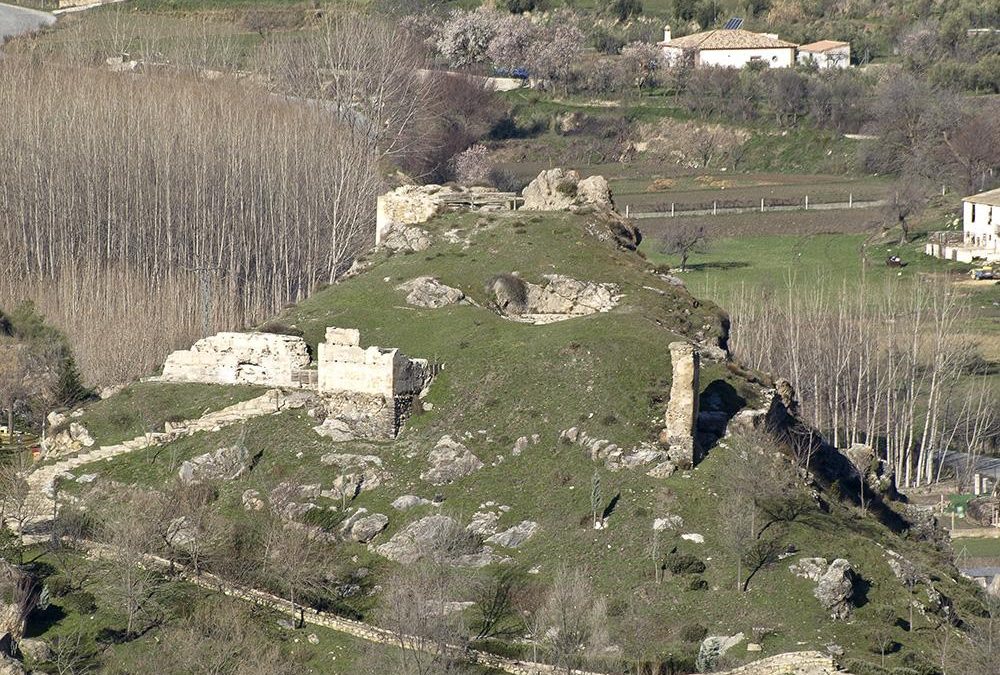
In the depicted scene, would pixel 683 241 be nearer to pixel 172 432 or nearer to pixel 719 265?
pixel 719 265

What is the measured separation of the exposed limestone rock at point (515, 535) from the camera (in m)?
64.4

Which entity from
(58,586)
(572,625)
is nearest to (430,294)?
(58,586)

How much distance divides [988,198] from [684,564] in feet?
243

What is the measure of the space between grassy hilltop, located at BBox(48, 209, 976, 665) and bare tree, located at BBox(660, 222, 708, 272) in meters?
37.6

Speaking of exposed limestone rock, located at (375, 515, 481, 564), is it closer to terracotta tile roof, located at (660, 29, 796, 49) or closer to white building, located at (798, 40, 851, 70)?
terracotta tile roof, located at (660, 29, 796, 49)

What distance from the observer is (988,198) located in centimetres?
13100

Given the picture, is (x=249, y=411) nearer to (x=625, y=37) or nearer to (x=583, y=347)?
(x=583, y=347)

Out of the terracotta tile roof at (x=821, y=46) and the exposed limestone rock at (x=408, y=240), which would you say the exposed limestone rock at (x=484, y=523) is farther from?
the terracotta tile roof at (x=821, y=46)

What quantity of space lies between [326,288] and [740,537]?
27.9 meters

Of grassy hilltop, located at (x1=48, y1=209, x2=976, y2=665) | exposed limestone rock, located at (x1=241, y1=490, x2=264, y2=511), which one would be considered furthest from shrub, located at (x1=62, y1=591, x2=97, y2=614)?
exposed limestone rock, located at (x1=241, y1=490, x2=264, y2=511)

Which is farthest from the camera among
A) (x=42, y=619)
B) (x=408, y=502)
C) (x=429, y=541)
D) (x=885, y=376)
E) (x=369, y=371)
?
(x=885, y=376)

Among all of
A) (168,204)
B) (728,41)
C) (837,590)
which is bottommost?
(728,41)

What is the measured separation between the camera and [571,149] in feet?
511

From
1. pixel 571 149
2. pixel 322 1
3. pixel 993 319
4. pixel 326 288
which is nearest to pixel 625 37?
pixel 322 1
